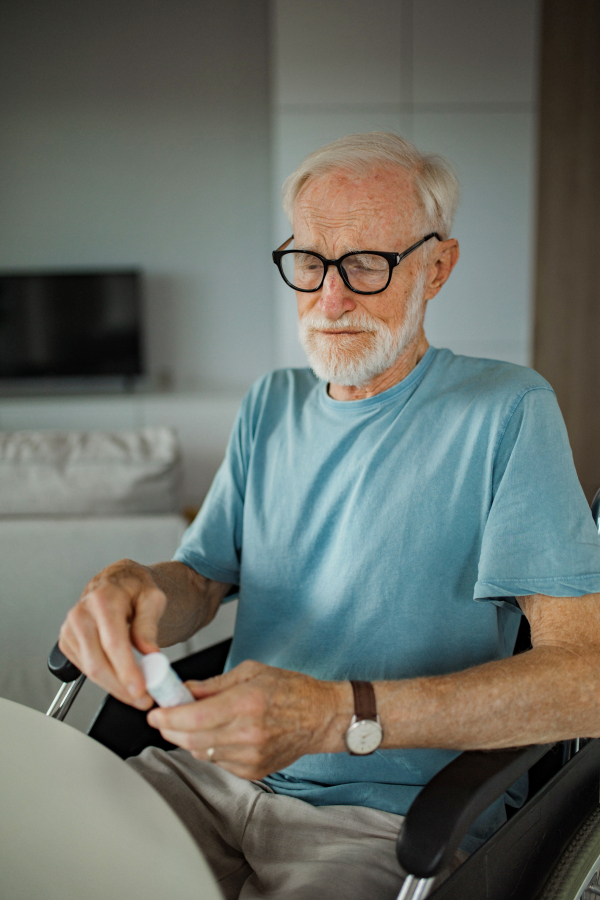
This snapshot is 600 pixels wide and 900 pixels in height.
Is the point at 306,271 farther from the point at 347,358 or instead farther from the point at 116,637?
the point at 116,637

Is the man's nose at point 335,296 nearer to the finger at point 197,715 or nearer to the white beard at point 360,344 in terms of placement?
the white beard at point 360,344

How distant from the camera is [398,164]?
1094 mm

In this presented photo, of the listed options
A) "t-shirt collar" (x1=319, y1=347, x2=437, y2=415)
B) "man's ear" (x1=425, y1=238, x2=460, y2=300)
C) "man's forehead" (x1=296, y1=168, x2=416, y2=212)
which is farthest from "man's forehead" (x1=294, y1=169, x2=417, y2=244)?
"t-shirt collar" (x1=319, y1=347, x2=437, y2=415)

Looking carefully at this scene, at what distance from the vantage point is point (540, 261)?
4.18 m

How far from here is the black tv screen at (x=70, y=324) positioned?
14.3ft

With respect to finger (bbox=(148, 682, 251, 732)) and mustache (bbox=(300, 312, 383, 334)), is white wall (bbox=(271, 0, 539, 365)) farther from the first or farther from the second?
finger (bbox=(148, 682, 251, 732))

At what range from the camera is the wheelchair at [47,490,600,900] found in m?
0.64

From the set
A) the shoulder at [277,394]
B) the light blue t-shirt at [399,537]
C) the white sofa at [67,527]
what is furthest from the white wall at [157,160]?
the light blue t-shirt at [399,537]

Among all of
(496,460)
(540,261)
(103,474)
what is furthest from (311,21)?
(496,460)

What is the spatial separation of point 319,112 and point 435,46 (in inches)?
29.7

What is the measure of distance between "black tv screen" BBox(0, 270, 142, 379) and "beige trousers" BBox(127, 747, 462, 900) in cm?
369

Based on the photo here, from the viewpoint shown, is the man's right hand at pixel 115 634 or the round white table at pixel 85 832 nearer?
the round white table at pixel 85 832

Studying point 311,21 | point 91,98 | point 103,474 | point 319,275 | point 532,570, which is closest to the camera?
point 532,570

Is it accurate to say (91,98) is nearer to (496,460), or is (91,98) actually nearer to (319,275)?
(319,275)
